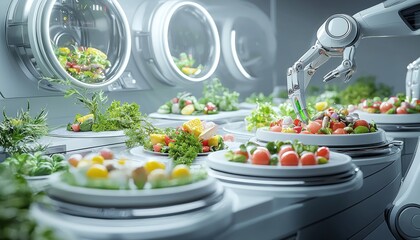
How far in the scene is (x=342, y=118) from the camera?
2662 mm

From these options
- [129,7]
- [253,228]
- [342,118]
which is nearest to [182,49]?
[129,7]

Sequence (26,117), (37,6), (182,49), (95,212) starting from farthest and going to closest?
(182,49)
(37,6)
(26,117)
(95,212)

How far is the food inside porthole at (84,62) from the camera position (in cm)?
306

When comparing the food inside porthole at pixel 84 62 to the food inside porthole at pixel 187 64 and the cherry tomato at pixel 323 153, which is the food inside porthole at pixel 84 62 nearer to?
the food inside porthole at pixel 187 64

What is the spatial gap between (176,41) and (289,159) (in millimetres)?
2428

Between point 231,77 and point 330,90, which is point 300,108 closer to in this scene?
point 231,77

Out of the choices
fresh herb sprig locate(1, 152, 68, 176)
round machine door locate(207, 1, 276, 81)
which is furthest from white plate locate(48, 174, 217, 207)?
round machine door locate(207, 1, 276, 81)

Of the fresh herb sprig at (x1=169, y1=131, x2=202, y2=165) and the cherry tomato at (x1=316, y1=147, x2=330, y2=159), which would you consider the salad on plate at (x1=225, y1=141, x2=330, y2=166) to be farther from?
the fresh herb sprig at (x1=169, y1=131, x2=202, y2=165)

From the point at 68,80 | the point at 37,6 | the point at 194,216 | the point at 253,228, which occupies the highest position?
the point at 37,6

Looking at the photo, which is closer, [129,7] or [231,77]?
[129,7]

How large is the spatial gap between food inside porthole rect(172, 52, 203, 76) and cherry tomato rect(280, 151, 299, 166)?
2.26m

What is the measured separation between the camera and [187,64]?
13.5ft

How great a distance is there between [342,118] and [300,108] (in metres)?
0.32

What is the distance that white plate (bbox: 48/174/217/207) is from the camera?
4.48 ft
